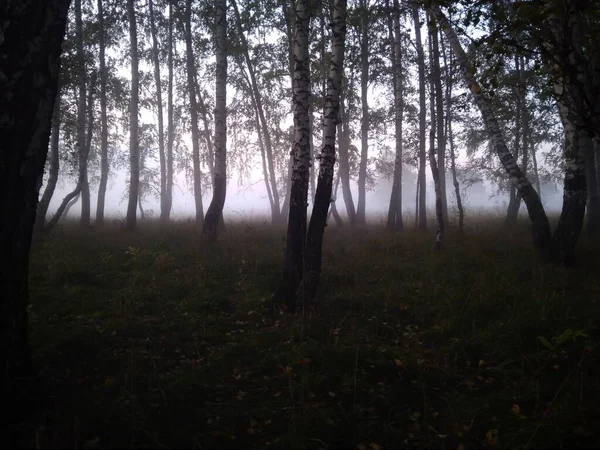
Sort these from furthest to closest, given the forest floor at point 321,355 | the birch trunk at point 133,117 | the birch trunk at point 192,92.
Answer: the birch trunk at point 192,92
the birch trunk at point 133,117
the forest floor at point 321,355

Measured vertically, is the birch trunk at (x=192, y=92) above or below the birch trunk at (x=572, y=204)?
above

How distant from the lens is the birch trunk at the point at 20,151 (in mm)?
3078

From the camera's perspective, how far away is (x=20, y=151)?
3.21 meters

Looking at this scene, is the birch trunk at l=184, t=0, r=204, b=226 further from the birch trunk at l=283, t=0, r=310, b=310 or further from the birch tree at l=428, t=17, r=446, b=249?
the birch trunk at l=283, t=0, r=310, b=310

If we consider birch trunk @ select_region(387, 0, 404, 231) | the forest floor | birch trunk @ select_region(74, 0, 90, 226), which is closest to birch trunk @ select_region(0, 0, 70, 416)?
the forest floor

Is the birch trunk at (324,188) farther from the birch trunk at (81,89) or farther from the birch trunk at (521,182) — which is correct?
the birch trunk at (81,89)

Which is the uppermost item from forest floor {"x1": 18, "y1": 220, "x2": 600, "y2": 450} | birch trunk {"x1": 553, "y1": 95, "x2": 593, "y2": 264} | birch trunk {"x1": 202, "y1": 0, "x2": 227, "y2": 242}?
birch trunk {"x1": 202, "y1": 0, "x2": 227, "y2": 242}

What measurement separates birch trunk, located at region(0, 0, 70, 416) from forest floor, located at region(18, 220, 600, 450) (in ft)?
1.41

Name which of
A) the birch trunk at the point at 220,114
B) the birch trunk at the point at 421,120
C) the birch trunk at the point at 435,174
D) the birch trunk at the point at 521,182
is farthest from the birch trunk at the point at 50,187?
the birch trunk at the point at 421,120

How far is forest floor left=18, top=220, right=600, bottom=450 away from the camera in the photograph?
3.26 m

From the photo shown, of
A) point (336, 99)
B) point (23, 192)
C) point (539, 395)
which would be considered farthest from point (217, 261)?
point (539, 395)

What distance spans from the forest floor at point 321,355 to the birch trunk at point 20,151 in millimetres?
431

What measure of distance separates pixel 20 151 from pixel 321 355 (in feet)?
12.3

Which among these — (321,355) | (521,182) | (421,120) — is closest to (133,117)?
(421,120)
